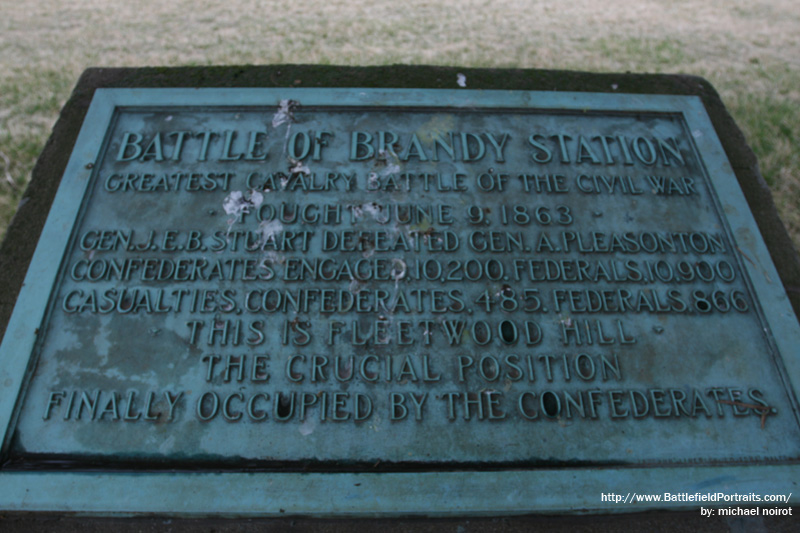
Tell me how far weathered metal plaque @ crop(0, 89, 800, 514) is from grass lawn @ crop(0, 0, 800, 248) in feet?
4.70

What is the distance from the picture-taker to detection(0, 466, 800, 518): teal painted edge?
2076 millimetres

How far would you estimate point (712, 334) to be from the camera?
2.49 meters

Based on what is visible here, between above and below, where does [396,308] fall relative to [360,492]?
above

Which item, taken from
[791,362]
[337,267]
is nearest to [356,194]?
[337,267]

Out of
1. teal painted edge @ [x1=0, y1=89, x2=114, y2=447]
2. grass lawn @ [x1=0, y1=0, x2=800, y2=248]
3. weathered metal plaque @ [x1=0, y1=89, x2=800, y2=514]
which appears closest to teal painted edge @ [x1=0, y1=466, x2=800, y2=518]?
weathered metal plaque @ [x1=0, y1=89, x2=800, y2=514]

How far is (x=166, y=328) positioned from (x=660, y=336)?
229 centimetres

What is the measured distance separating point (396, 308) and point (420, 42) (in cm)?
334

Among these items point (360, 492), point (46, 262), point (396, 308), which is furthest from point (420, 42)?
point (360, 492)

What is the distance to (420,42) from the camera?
16.1 feet

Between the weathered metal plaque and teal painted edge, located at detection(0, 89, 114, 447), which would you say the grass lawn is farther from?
the weathered metal plaque

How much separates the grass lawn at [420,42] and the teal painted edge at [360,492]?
229 cm

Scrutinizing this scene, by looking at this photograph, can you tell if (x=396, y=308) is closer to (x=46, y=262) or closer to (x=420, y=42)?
(x=46, y=262)

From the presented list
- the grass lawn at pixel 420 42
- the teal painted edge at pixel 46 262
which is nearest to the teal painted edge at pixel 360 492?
the teal painted edge at pixel 46 262

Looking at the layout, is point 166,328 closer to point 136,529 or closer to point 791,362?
point 136,529
